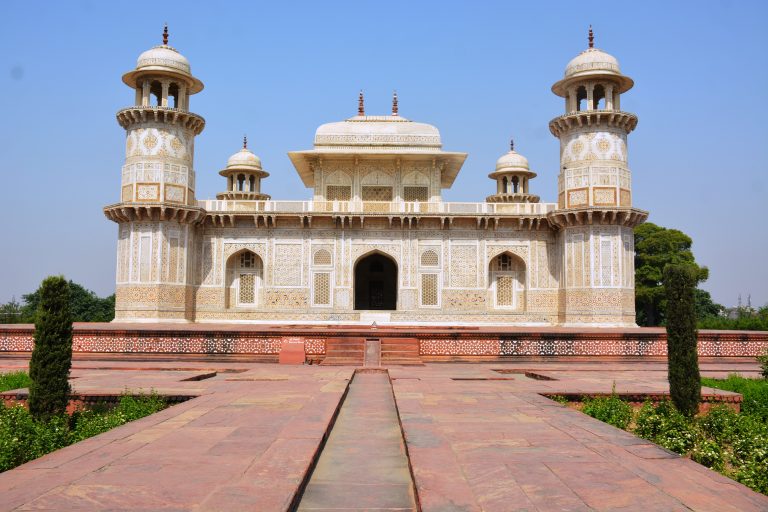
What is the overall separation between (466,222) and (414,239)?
72.9 inches

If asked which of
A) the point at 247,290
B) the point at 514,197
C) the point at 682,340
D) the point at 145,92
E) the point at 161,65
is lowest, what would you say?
the point at 682,340

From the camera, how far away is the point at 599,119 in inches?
811

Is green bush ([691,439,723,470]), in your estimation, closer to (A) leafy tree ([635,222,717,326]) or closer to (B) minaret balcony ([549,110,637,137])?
(B) minaret balcony ([549,110,637,137])

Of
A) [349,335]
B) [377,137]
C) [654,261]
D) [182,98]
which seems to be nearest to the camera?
[349,335]

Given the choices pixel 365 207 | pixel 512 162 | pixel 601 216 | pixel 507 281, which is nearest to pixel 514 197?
pixel 512 162

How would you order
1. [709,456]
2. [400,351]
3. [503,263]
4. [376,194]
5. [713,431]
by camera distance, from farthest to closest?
[376,194]
[503,263]
[400,351]
[713,431]
[709,456]

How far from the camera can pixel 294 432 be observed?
4.69 m

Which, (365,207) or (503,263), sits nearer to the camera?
(365,207)

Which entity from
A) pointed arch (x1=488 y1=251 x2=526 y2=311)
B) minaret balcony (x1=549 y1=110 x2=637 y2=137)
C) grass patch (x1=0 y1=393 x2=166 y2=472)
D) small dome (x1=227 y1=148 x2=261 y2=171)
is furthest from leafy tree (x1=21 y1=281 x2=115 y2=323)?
grass patch (x1=0 y1=393 x2=166 y2=472)

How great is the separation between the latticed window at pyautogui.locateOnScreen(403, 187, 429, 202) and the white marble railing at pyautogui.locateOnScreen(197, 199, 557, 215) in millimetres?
1143

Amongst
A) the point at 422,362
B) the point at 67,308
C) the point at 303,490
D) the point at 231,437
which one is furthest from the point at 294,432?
the point at 422,362

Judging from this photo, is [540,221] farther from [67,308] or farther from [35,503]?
[35,503]

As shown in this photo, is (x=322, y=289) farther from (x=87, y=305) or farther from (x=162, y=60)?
(x=87, y=305)

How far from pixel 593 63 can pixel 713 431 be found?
17241mm
